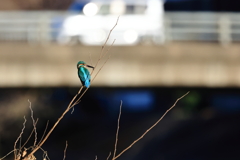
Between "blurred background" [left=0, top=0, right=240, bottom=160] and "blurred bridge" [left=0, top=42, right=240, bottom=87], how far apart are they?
0.05 ft

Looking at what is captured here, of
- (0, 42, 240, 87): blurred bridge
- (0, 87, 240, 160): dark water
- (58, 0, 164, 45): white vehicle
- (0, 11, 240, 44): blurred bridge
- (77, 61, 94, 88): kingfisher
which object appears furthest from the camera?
(0, 87, 240, 160): dark water

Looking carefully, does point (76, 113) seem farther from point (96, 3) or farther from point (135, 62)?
point (135, 62)

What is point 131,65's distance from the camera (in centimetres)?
669

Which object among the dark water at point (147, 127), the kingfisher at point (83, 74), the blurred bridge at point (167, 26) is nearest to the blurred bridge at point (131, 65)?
the blurred bridge at point (167, 26)

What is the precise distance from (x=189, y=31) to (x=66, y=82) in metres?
2.55

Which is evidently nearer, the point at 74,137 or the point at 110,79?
the point at 110,79

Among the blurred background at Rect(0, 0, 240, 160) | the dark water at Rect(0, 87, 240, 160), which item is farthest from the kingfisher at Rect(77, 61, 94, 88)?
the dark water at Rect(0, 87, 240, 160)

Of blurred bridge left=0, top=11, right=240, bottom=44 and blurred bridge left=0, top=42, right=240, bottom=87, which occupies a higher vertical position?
blurred bridge left=0, top=11, right=240, bottom=44

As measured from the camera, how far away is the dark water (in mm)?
9602

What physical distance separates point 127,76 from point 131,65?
0.20 meters

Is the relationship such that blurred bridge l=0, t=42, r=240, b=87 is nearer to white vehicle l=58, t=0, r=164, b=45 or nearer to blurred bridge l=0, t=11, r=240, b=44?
blurred bridge l=0, t=11, r=240, b=44

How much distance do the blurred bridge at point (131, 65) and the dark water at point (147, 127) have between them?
2.63 meters

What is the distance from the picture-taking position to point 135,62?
6.71 m

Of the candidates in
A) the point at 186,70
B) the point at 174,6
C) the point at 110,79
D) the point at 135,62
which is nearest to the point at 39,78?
the point at 110,79
